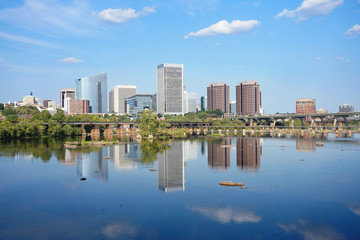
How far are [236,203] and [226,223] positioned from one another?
5186 mm

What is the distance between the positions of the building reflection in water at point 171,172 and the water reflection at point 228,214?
8.19 m

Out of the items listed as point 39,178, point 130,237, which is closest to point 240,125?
point 39,178

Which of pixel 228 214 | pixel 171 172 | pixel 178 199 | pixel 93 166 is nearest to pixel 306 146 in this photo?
pixel 171 172

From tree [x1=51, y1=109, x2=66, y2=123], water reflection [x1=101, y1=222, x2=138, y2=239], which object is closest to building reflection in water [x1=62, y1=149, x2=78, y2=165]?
water reflection [x1=101, y1=222, x2=138, y2=239]

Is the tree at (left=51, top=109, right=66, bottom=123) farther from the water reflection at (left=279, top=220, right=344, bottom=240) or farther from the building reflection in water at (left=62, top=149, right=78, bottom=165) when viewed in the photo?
the water reflection at (left=279, top=220, right=344, bottom=240)

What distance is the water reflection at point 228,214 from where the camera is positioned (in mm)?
27297

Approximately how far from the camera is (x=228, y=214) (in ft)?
94.1

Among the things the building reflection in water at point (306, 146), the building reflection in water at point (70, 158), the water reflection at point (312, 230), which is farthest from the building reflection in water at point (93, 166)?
the building reflection in water at point (306, 146)

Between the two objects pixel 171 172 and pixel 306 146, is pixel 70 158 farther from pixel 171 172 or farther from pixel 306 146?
pixel 306 146

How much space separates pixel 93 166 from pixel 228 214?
94.5 ft

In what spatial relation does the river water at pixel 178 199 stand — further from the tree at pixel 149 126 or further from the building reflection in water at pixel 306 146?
the tree at pixel 149 126

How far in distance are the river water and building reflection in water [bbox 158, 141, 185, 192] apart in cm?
14

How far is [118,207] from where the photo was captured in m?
30.5

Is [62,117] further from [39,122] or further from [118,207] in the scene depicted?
[118,207]
